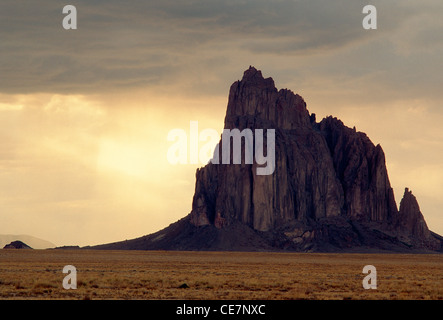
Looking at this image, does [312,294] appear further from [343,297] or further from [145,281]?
[145,281]

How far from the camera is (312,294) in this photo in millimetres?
51531
